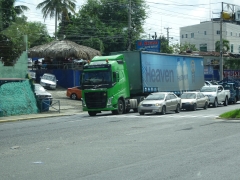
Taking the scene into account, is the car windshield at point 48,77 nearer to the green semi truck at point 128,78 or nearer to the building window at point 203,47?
the green semi truck at point 128,78

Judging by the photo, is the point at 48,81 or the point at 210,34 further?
the point at 210,34

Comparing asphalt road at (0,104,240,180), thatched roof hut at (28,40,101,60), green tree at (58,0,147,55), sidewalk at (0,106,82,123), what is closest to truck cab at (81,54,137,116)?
sidewalk at (0,106,82,123)

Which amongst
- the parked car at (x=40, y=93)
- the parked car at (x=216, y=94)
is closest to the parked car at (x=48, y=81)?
the parked car at (x=40, y=93)

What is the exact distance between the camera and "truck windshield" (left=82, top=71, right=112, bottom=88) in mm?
29188

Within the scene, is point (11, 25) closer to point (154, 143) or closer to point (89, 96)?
point (89, 96)

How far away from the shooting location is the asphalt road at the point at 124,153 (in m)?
9.91

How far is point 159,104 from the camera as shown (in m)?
28.5

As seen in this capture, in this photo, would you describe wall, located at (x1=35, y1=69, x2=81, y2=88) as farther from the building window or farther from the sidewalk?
the building window

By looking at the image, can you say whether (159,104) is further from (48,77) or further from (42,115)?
(48,77)

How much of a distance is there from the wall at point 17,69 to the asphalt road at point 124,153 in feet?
42.6

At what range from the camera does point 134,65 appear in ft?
106

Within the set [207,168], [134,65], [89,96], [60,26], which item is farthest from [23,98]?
[60,26]

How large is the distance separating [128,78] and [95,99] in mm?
3632

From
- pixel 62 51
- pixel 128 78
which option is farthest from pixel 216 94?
pixel 62 51
